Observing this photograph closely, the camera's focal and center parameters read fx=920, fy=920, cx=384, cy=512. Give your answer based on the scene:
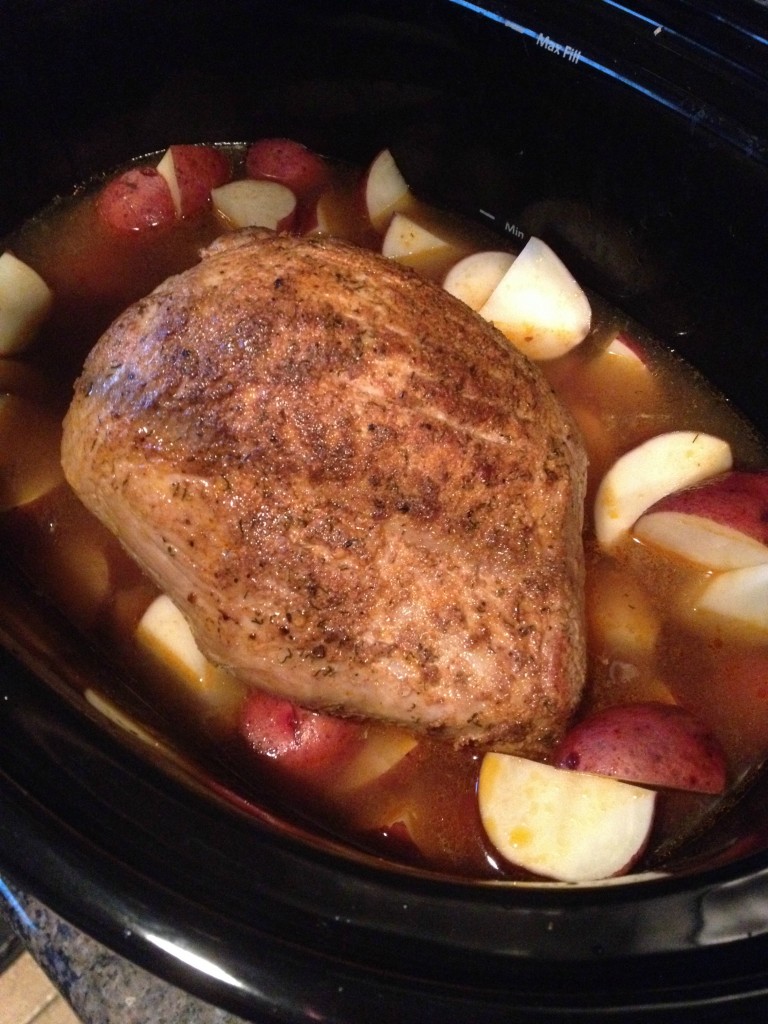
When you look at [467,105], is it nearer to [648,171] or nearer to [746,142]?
[648,171]

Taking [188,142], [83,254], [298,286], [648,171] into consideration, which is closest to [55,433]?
[83,254]

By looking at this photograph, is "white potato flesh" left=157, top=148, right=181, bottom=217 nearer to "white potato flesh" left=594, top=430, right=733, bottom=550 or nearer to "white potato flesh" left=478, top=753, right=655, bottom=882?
"white potato flesh" left=594, top=430, right=733, bottom=550

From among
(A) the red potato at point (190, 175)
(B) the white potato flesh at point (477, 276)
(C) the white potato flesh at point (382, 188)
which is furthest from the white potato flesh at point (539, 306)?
(A) the red potato at point (190, 175)

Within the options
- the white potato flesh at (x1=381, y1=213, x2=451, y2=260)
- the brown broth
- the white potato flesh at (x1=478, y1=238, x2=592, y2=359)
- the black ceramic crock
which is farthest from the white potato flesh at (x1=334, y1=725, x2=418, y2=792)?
the white potato flesh at (x1=381, y1=213, x2=451, y2=260)

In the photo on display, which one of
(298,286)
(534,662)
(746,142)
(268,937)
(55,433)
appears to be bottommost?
(55,433)

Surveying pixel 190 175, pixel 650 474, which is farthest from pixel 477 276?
pixel 190 175
